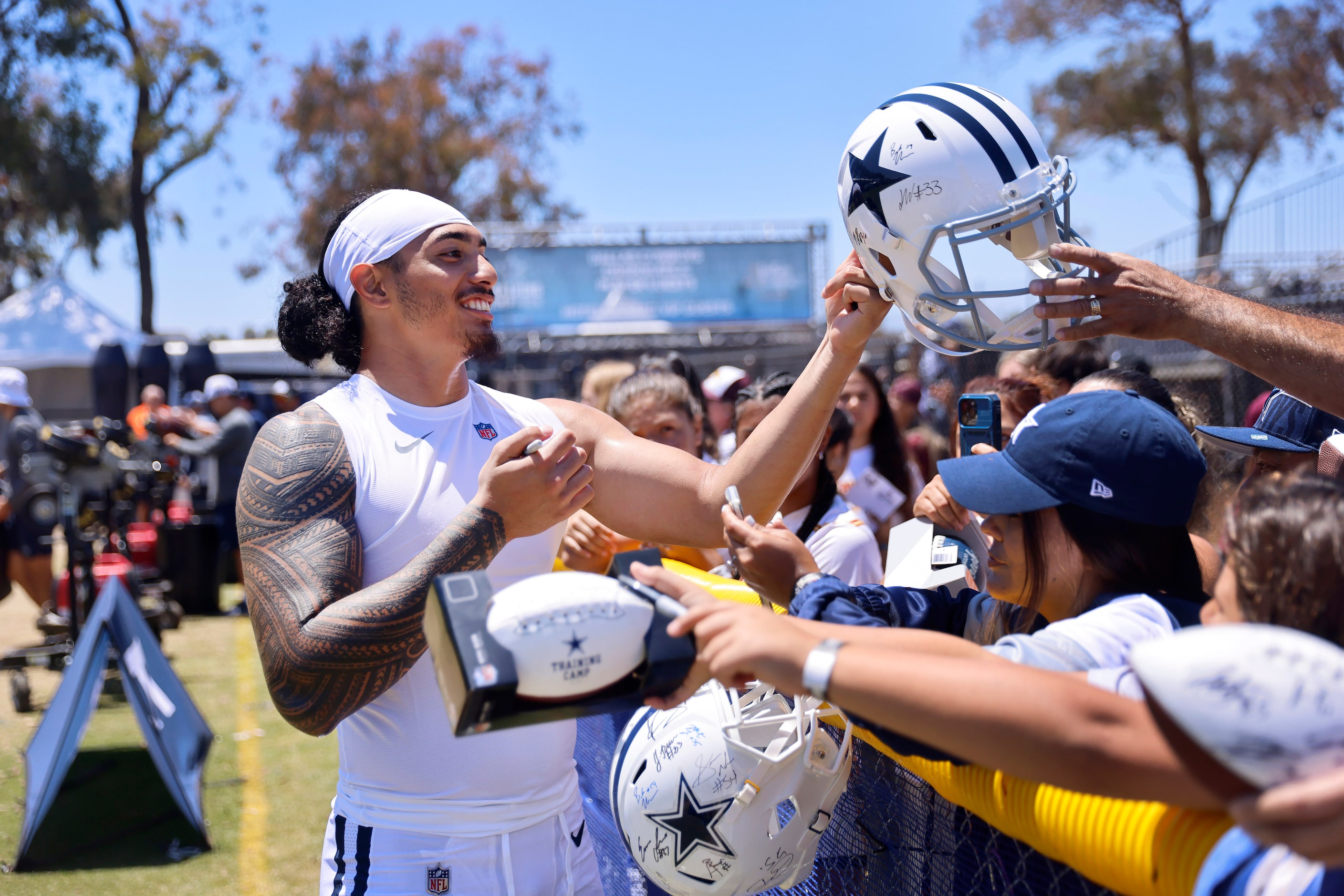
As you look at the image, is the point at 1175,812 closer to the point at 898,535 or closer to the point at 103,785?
the point at 898,535

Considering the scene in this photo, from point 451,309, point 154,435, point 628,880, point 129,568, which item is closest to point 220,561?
point 154,435

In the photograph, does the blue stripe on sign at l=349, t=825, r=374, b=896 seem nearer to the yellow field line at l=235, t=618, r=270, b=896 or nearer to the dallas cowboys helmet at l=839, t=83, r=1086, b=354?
the dallas cowboys helmet at l=839, t=83, r=1086, b=354

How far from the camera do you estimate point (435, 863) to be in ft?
6.53

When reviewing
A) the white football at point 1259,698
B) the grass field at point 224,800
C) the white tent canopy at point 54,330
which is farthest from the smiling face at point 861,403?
the white tent canopy at point 54,330

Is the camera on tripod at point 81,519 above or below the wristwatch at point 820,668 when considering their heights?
below

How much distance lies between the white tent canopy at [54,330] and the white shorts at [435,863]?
57.1 ft

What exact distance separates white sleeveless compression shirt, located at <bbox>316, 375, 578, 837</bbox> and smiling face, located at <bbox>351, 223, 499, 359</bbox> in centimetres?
22

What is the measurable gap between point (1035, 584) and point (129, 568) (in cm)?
771

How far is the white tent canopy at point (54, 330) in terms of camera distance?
56.8 ft

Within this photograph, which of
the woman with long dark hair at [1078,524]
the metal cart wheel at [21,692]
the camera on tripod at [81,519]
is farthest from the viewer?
the camera on tripod at [81,519]

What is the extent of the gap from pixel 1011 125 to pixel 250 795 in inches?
210

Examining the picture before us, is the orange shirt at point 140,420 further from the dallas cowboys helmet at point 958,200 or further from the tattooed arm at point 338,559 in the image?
the dallas cowboys helmet at point 958,200

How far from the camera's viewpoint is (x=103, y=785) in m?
5.55

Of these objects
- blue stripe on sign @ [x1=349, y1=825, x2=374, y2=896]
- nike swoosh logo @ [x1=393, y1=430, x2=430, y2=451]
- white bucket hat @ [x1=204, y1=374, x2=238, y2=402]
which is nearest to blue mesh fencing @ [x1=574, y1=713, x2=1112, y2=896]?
blue stripe on sign @ [x1=349, y1=825, x2=374, y2=896]
